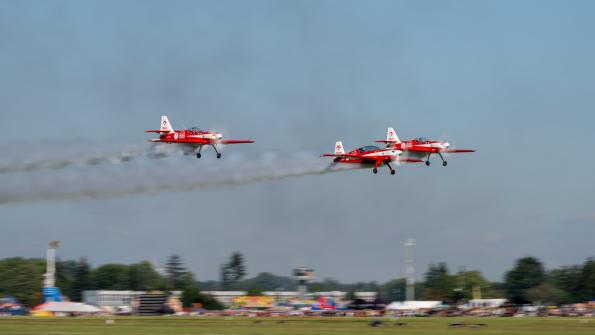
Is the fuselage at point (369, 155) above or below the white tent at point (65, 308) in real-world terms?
above

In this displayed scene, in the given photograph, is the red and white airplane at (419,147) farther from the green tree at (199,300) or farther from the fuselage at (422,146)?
the green tree at (199,300)

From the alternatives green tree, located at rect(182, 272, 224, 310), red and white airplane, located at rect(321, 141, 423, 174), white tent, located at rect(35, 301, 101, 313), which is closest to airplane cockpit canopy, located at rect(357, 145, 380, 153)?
red and white airplane, located at rect(321, 141, 423, 174)

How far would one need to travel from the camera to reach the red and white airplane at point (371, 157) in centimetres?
8144

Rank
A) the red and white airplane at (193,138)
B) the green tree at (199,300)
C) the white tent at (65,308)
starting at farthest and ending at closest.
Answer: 1. the green tree at (199,300)
2. the white tent at (65,308)
3. the red and white airplane at (193,138)

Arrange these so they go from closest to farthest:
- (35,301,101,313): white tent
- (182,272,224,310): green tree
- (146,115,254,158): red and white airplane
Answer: (146,115,254,158): red and white airplane < (35,301,101,313): white tent < (182,272,224,310): green tree

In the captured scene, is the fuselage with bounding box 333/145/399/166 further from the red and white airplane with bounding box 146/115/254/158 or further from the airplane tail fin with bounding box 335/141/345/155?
the red and white airplane with bounding box 146/115/254/158

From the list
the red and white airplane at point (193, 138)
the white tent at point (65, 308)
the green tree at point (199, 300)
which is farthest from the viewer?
the green tree at point (199, 300)

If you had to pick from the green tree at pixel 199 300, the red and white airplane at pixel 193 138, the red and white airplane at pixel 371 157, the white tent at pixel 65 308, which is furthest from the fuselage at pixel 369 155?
the green tree at pixel 199 300

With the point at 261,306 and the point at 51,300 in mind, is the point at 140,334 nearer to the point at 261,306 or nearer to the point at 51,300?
the point at 51,300

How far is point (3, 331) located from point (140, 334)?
1402 cm

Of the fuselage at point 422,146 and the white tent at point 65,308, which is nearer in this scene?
the fuselage at point 422,146

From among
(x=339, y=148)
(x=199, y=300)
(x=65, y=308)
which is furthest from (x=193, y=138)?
(x=199, y=300)

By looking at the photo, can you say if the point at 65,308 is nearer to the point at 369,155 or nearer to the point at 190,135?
the point at 190,135

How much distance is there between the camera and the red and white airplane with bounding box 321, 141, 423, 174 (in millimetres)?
81438
